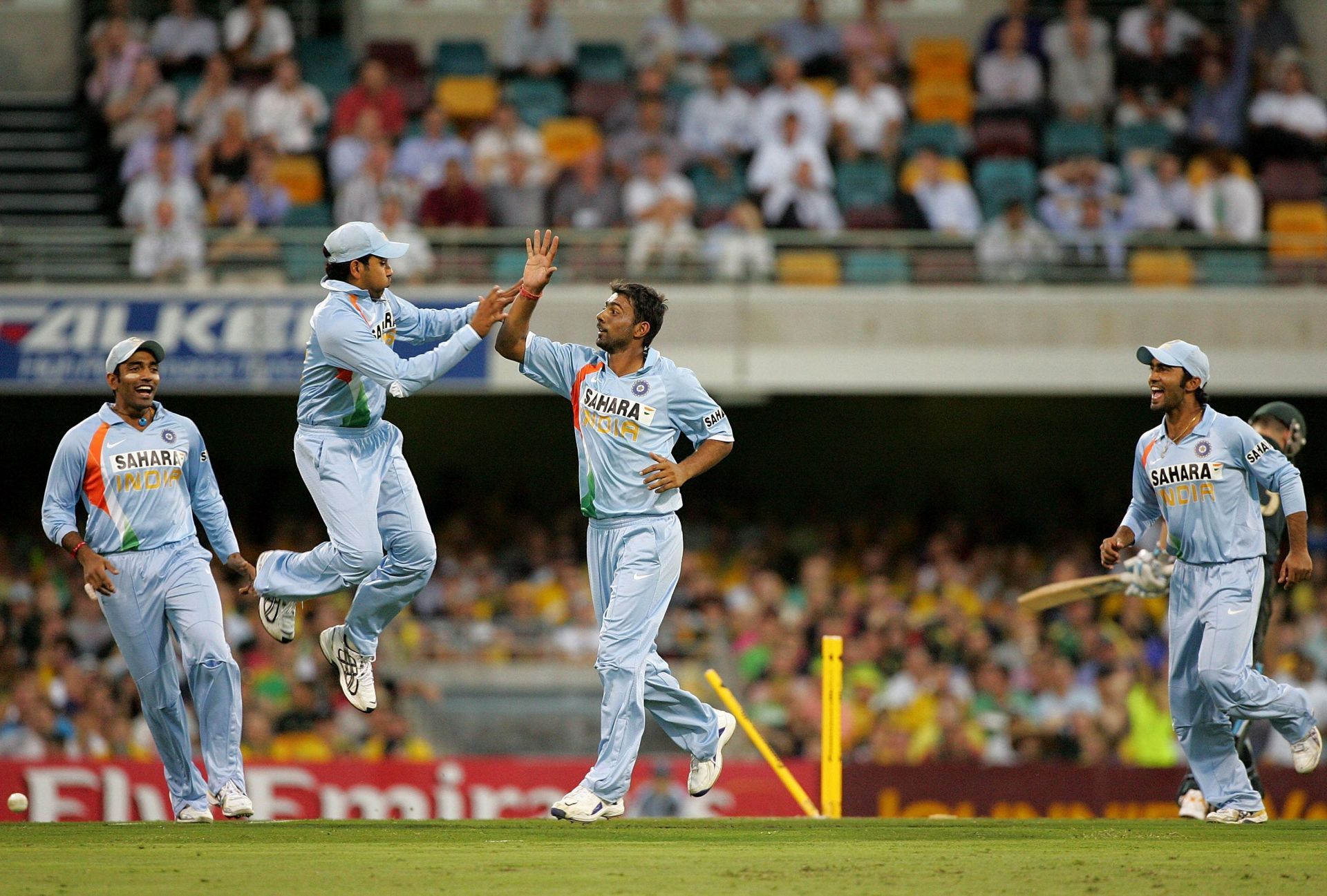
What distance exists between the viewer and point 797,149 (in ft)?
58.9

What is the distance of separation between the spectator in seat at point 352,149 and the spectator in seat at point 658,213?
2693 millimetres

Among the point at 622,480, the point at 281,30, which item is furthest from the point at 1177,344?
the point at 281,30

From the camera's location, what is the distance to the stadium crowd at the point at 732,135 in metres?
17.4

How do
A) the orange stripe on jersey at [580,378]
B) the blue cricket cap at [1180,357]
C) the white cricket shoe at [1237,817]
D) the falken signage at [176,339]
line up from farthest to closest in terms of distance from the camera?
1. the falken signage at [176,339]
2. the white cricket shoe at [1237,817]
3. the blue cricket cap at [1180,357]
4. the orange stripe on jersey at [580,378]

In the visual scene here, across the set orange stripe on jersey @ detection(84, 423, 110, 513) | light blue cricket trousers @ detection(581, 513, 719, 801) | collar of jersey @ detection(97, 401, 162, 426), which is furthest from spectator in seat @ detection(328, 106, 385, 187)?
light blue cricket trousers @ detection(581, 513, 719, 801)

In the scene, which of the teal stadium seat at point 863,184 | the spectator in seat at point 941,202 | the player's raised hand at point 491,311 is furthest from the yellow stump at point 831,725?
the teal stadium seat at point 863,184

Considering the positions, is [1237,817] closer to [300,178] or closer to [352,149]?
[352,149]

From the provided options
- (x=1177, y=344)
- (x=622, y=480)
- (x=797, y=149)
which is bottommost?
(x=622, y=480)

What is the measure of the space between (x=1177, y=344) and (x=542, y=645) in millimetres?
8546

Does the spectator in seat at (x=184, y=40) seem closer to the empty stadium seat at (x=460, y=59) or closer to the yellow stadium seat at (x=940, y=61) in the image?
the empty stadium seat at (x=460, y=59)

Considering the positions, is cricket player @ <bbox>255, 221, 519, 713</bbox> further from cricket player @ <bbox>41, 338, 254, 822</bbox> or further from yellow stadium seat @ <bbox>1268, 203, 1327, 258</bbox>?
yellow stadium seat @ <bbox>1268, 203, 1327, 258</bbox>

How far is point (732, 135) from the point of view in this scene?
18578mm

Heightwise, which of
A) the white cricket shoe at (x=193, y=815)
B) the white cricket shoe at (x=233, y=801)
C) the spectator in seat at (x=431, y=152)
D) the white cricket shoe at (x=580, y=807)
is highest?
the spectator in seat at (x=431, y=152)

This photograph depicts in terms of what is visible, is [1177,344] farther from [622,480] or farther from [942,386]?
[942,386]
